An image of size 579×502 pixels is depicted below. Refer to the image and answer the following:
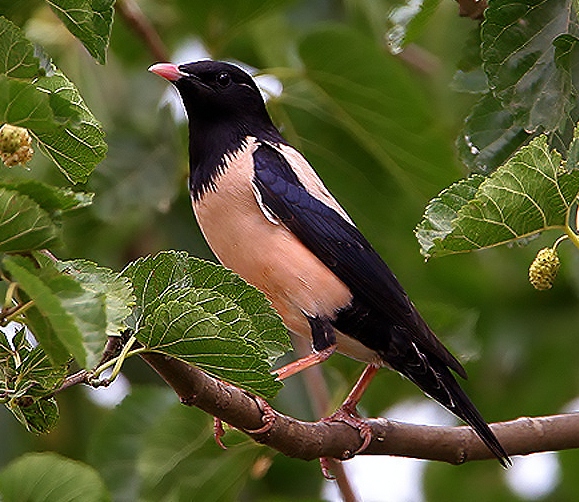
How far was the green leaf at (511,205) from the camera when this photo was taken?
8.80 feet

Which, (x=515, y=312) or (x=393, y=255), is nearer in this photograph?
(x=393, y=255)

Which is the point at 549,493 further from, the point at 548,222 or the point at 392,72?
the point at 548,222

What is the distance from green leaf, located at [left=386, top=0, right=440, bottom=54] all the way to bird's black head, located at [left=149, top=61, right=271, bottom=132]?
872mm

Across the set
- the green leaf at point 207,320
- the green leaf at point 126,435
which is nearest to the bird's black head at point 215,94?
the green leaf at point 126,435

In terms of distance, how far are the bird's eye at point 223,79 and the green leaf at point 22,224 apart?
2.43 meters

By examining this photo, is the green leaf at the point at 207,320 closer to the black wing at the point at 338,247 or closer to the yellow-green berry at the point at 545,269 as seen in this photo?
the yellow-green berry at the point at 545,269

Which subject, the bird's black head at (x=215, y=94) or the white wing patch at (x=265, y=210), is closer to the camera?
the white wing patch at (x=265, y=210)

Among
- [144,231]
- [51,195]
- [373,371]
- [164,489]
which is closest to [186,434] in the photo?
[164,489]

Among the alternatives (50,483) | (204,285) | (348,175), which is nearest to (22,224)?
(204,285)

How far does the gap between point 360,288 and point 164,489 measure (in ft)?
3.98

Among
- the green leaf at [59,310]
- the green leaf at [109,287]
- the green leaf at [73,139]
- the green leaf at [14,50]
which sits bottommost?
the green leaf at [109,287]

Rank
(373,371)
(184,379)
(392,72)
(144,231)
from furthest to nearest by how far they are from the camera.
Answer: (144,231) < (392,72) < (373,371) < (184,379)

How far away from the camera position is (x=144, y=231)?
5.97 meters

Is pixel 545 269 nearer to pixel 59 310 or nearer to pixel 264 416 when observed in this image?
pixel 264 416
